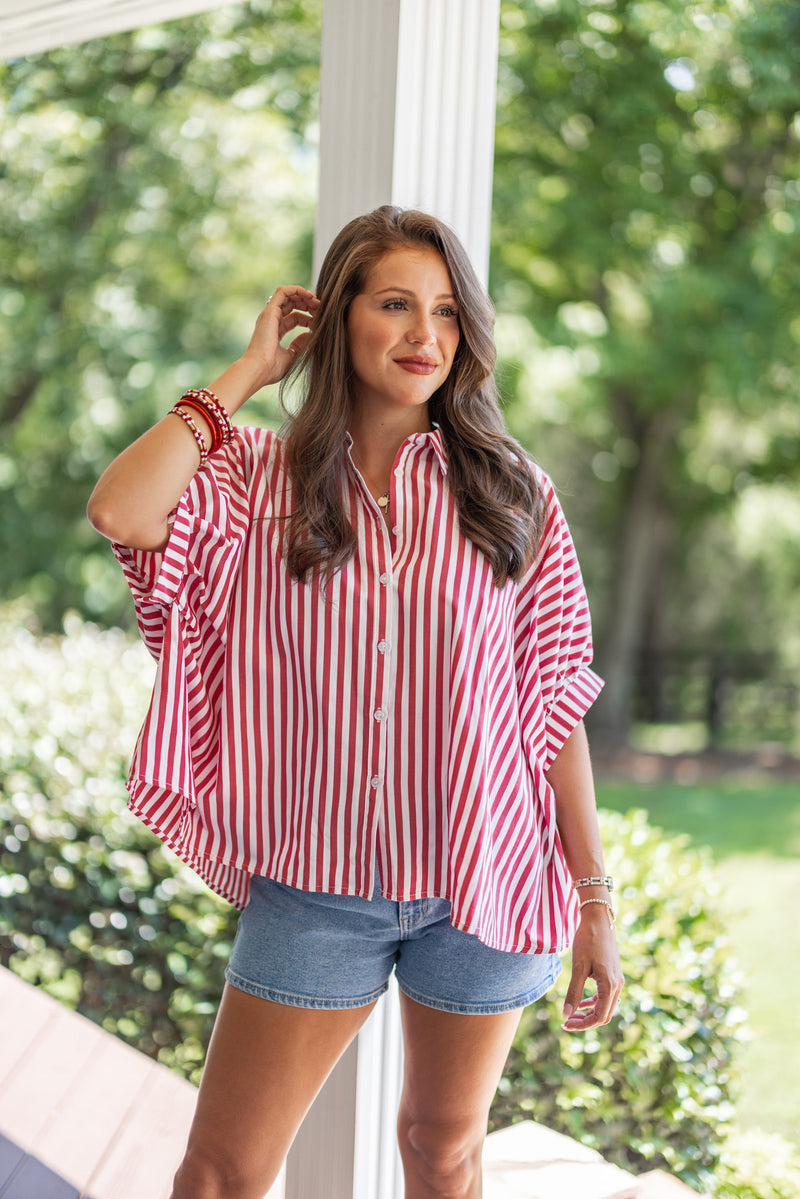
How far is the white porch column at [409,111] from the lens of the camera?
1.97 m

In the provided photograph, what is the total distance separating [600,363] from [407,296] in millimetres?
7458

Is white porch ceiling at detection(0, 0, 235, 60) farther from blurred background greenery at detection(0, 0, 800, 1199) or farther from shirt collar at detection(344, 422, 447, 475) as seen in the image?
blurred background greenery at detection(0, 0, 800, 1199)

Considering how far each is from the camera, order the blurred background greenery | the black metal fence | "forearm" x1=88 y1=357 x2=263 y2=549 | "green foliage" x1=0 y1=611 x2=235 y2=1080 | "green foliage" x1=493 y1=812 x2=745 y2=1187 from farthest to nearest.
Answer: the black metal fence < the blurred background greenery < "green foliage" x1=0 y1=611 x2=235 y2=1080 < "green foliage" x1=493 y1=812 x2=745 y2=1187 < "forearm" x1=88 y1=357 x2=263 y2=549

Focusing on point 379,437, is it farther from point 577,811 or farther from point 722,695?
point 722,695

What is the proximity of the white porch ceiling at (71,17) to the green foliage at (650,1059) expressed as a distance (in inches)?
90.6

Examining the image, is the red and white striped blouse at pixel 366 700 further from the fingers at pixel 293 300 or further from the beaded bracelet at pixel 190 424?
the fingers at pixel 293 300

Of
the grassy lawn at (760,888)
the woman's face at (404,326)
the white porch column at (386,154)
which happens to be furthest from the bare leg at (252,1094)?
the grassy lawn at (760,888)

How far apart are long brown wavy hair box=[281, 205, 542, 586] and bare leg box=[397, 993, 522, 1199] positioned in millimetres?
622

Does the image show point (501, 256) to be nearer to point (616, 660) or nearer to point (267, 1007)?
point (616, 660)

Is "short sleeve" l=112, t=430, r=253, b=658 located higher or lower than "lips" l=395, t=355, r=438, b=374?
lower

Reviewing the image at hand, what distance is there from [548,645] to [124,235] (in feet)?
24.6

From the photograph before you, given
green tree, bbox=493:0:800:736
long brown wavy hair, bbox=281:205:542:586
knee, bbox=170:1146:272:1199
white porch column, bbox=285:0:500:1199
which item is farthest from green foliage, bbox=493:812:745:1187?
green tree, bbox=493:0:800:736

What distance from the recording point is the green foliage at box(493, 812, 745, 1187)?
2467 millimetres

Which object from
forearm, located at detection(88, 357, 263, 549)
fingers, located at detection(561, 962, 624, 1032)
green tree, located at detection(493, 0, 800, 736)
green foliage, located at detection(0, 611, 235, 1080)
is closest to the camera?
forearm, located at detection(88, 357, 263, 549)
